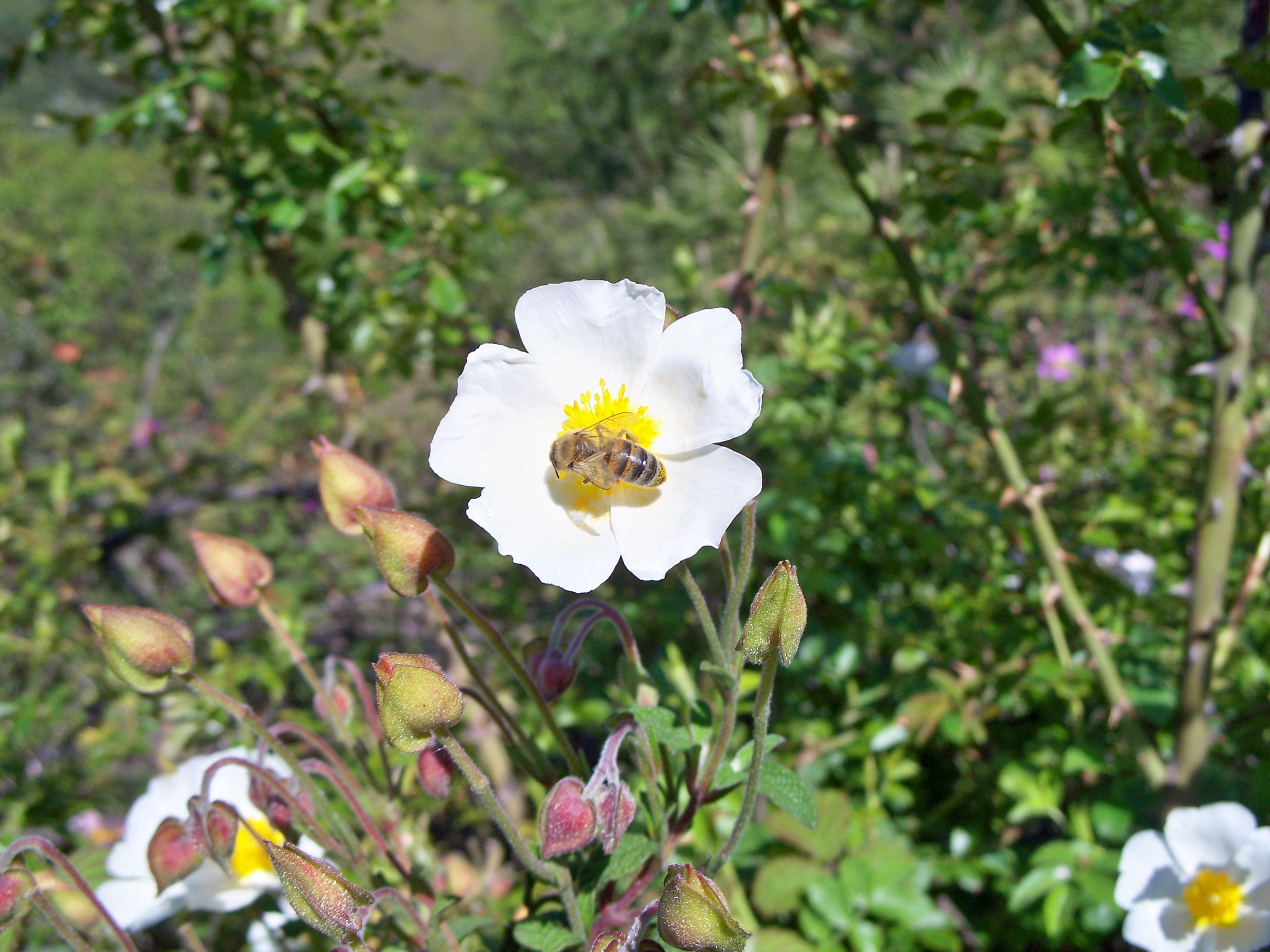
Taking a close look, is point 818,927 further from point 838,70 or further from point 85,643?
point 85,643

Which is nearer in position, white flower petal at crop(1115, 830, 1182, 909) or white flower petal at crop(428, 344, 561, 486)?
white flower petal at crop(428, 344, 561, 486)

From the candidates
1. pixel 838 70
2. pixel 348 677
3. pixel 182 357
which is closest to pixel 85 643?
pixel 348 677

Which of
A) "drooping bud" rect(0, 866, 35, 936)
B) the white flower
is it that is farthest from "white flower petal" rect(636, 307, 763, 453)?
"drooping bud" rect(0, 866, 35, 936)

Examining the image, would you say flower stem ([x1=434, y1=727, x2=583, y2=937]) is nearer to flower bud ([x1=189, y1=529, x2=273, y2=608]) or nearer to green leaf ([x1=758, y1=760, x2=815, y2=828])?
green leaf ([x1=758, y1=760, x2=815, y2=828])

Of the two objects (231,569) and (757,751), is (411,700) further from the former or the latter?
(231,569)

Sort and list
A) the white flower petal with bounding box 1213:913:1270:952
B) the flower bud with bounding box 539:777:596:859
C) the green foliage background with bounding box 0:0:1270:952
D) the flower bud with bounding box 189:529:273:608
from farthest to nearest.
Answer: the green foliage background with bounding box 0:0:1270:952
the white flower petal with bounding box 1213:913:1270:952
the flower bud with bounding box 189:529:273:608
the flower bud with bounding box 539:777:596:859

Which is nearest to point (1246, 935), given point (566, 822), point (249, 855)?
point (566, 822)
